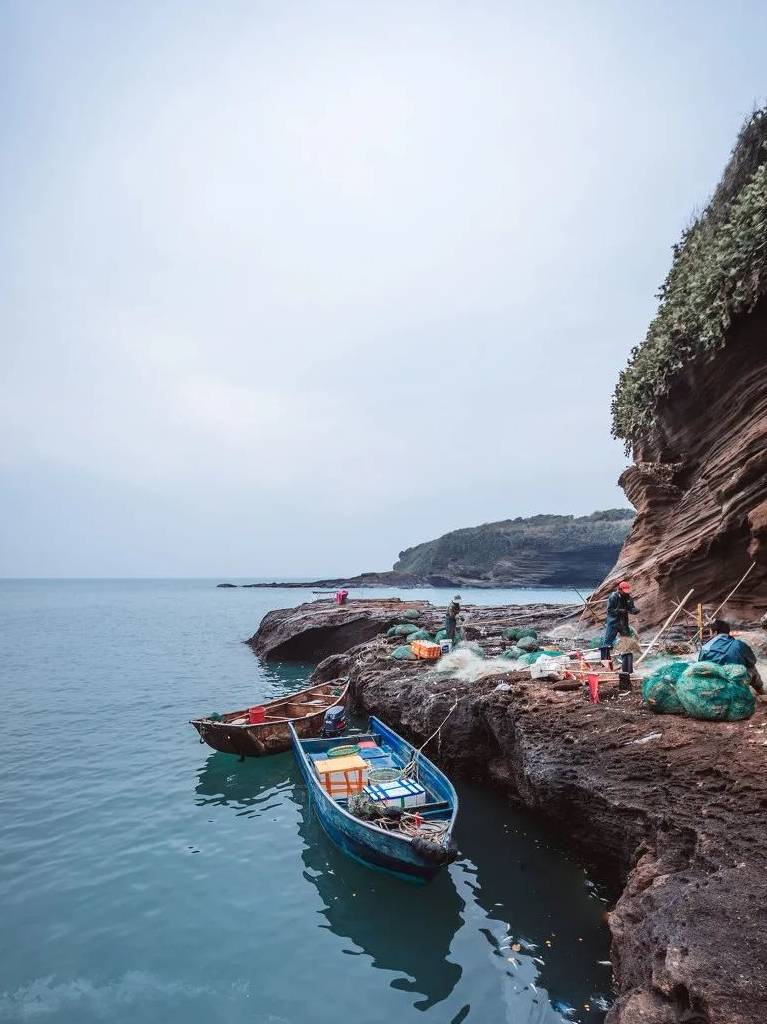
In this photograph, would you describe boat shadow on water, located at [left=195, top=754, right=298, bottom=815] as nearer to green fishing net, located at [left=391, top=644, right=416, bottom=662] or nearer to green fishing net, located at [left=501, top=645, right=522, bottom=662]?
green fishing net, located at [left=391, top=644, right=416, bottom=662]

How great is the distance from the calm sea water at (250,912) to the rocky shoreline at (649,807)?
1.20 meters

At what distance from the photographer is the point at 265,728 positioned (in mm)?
16984

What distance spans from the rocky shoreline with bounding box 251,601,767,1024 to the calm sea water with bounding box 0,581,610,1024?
120 centimetres

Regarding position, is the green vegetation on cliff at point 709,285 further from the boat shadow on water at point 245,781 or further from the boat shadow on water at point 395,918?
the boat shadow on water at point 245,781

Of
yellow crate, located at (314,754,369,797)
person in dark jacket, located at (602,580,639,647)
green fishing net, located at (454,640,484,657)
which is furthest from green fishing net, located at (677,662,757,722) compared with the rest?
green fishing net, located at (454,640,484,657)

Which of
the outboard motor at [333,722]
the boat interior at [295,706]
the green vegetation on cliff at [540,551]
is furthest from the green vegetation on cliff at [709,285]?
the green vegetation on cliff at [540,551]

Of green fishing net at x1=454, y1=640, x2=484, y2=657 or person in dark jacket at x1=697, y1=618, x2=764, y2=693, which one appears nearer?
person in dark jacket at x1=697, y1=618, x2=764, y2=693

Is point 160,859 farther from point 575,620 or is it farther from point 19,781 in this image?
point 575,620

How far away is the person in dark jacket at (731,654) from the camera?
952 centimetres

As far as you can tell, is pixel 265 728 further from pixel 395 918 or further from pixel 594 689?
pixel 594 689

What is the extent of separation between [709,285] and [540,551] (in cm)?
12071

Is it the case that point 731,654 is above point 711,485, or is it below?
below

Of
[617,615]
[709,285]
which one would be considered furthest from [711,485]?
[617,615]

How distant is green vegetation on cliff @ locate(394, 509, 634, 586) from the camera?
12769 cm
